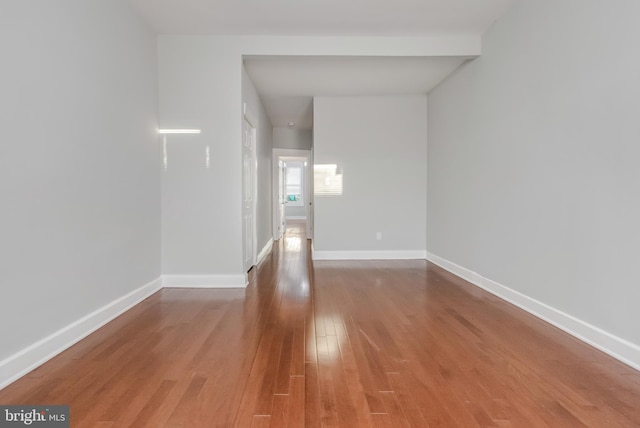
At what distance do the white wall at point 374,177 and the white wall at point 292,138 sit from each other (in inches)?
98.6

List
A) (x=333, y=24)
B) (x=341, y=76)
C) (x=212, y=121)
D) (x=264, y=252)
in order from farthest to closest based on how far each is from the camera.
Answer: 1. (x=264, y=252)
2. (x=341, y=76)
3. (x=212, y=121)
4. (x=333, y=24)

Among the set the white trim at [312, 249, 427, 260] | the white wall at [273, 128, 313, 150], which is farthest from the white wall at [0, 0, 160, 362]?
the white wall at [273, 128, 313, 150]

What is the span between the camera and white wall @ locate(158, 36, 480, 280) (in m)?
3.72

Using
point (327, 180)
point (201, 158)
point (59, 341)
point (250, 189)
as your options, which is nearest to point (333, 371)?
point (59, 341)

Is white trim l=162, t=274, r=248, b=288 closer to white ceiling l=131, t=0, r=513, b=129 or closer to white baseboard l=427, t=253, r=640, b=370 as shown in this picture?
white ceiling l=131, t=0, r=513, b=129

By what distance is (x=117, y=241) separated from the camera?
2900 mm

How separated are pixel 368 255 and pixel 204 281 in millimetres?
2697

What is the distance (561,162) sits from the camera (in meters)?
2.60

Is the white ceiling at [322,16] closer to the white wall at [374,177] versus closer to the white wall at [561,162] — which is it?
the white wall at [561,162]

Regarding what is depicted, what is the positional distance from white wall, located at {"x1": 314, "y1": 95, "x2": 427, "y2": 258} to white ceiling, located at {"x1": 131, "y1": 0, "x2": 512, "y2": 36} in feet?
6.14

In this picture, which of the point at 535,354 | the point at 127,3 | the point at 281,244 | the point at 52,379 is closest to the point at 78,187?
the point at 52,379

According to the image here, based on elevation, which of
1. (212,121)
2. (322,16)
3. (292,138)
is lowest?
(212,121)

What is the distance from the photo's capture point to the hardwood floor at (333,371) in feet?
5.08

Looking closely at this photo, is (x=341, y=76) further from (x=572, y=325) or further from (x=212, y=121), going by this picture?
(x=572, y=325)
